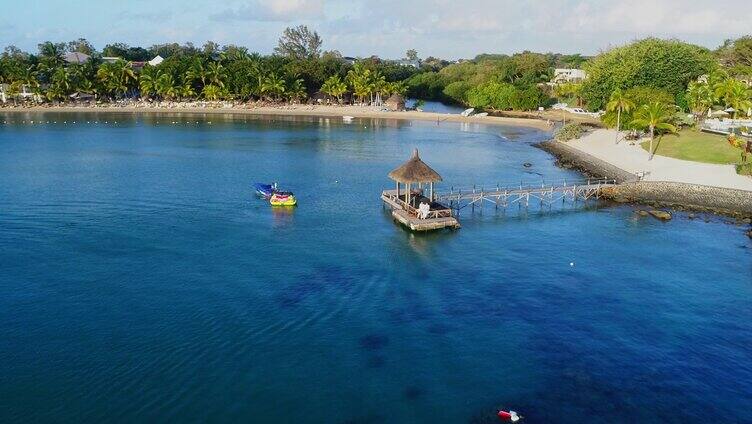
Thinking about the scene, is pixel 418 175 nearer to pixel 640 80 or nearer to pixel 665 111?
pixel 665 111

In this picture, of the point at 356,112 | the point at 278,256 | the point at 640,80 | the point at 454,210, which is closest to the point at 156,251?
the point at 278,256

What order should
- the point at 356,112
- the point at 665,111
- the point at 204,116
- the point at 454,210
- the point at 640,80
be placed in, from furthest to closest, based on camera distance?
1. the point at 356,112
2. the point at 204,116
3. the point at 640,80
4. the point at 665,111
5. the point at 454,210

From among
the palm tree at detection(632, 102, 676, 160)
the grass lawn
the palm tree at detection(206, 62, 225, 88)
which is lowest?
the grass lawn

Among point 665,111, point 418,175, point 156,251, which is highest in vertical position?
point 665,111

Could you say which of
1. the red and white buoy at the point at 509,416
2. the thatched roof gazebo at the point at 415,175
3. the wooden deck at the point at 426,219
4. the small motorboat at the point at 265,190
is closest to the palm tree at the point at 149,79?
the small motorboat at the point at 265,190

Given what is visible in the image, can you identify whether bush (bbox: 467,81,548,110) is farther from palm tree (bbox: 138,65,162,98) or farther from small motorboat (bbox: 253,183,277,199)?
small motorboat (bbox: 253,183,277,199)

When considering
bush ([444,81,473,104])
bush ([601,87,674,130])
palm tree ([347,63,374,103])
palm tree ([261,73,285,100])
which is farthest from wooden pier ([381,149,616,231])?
bush ([444,81,473,104])
